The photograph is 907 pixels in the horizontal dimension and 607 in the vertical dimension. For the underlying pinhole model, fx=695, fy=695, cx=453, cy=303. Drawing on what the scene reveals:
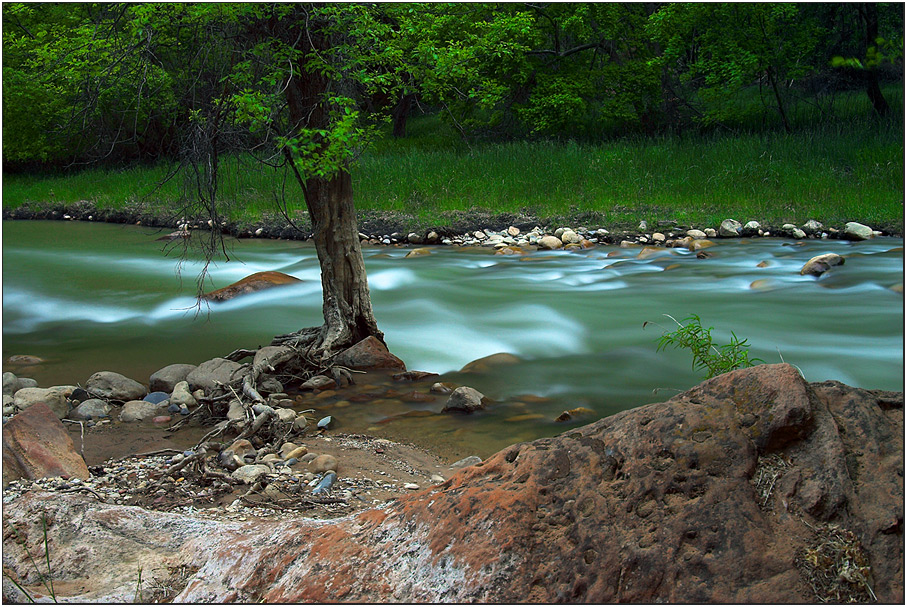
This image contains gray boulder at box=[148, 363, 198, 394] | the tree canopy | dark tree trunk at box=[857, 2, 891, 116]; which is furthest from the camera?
dark tree trunk at box=[857, 2, 891, 116]

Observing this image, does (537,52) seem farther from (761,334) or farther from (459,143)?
(761,334)

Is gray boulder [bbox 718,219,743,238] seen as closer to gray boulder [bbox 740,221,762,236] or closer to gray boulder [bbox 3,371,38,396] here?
gray boulder [bbox 740,221,762,236]

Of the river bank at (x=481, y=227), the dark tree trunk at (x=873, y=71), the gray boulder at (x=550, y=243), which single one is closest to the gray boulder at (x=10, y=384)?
the river bank at (x=481, y=227)

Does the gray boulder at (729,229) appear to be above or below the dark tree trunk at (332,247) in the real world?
below

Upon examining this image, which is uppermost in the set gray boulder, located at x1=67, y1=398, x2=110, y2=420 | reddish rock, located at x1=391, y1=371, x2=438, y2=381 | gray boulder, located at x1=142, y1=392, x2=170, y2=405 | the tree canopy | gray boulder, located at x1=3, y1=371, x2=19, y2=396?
the tree canopy

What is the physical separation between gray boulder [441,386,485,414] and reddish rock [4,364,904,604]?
11.0 ft

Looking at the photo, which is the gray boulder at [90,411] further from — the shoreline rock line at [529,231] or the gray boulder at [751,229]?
the gray boulder at [751,229]

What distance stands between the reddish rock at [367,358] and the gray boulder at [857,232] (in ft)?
32.0

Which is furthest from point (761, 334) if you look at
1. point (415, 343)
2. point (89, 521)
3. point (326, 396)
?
point (89, 521)

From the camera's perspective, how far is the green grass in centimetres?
1469

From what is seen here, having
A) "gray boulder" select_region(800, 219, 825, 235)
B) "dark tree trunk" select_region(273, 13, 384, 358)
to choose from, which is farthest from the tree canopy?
"gray boulder" select_region(800, 219, 825, 235)

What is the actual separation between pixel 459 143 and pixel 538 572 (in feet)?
75.0

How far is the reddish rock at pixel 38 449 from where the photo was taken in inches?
165

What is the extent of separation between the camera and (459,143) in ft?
78.8
